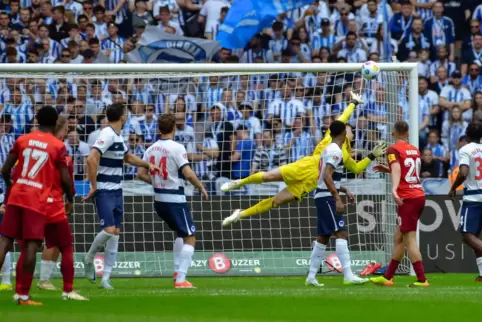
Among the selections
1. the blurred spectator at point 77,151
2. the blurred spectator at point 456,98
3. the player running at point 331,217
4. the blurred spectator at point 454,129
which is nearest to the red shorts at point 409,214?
the player running at point 331,217

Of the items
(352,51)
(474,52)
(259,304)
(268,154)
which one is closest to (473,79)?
(474,52)

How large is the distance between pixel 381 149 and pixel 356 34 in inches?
353

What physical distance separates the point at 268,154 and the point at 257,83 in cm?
183

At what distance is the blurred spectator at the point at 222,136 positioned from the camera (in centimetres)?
1856

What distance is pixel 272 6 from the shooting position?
22.4m

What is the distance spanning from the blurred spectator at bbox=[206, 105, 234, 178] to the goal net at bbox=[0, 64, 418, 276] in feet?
0.08

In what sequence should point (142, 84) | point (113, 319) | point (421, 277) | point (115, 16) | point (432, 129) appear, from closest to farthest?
point (113, 319), point (421, 277), point (142, 84), point (432, 129), point (115, 16)

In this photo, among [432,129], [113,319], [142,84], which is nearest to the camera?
[113,319]

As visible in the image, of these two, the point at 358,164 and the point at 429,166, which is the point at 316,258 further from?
the point at 429,166

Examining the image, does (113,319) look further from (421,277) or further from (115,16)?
(115,16)

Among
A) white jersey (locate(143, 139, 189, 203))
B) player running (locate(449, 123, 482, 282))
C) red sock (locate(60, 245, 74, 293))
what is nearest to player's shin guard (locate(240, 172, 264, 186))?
white jersey (locate(143, 139, 189, 203))

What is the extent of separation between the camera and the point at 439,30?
79.0 ft

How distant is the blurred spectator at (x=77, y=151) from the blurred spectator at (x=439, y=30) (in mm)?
9326

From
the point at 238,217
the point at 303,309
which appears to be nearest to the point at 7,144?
the point at 238,217
